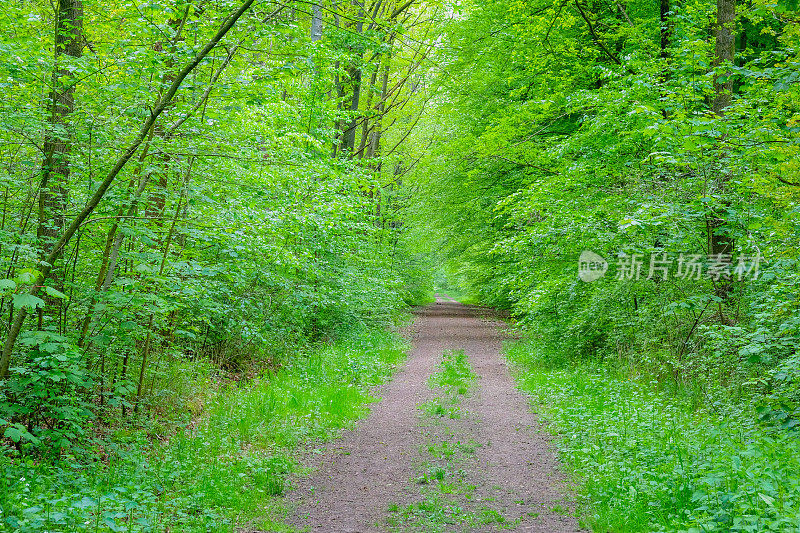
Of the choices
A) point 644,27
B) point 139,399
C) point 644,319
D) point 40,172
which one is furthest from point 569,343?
point 40,172

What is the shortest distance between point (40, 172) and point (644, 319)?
9.17 metres

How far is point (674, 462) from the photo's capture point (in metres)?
5.23

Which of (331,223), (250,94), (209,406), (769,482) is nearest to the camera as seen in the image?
(769,482)

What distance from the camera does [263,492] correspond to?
5.66 metres

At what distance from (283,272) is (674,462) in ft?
25.9

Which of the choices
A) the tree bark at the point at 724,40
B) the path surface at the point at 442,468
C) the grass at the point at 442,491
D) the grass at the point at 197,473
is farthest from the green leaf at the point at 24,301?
the tree bark at the point at 724,40

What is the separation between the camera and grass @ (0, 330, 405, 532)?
429 centimetres

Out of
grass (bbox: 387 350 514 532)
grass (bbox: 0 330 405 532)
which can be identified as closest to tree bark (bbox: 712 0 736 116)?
grass (bbox: 387 350 514 532)

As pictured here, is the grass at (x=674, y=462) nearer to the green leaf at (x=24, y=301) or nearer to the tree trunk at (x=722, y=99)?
the tree trunk at (x=722, y=99)

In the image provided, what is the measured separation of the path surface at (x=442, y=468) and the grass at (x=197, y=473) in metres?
0.43

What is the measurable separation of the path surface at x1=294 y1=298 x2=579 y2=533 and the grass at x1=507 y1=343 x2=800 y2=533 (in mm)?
421

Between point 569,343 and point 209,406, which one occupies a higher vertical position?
point 569,343

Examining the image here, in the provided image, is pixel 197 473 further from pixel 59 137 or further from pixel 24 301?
pixel 59 137

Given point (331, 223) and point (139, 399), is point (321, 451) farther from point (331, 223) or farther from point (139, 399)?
point (331, 223)
